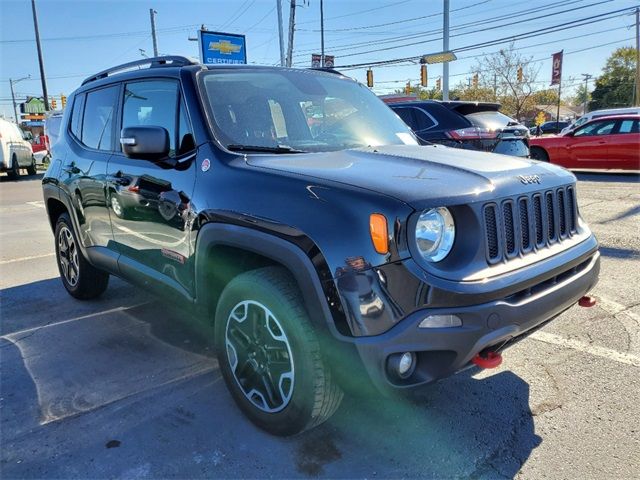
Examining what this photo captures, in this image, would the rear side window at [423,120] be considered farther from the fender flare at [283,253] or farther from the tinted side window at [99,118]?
the fender flare at [283,253]

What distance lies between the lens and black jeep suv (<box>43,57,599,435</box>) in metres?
2.17

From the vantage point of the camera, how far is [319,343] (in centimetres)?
238

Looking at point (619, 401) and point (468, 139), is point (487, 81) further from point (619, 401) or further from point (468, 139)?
point (619, 401)

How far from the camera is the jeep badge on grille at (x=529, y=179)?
2604 mm

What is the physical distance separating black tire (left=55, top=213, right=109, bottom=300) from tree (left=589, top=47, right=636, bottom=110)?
70.3 meters

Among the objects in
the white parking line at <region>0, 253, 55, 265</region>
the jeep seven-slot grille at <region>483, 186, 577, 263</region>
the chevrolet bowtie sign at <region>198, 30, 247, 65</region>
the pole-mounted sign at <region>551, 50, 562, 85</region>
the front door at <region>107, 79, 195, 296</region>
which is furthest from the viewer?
the pole-mounted sign at <region>551, 50, 562, 85</region>

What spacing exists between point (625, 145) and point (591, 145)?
808 mm

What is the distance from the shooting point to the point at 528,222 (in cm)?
259

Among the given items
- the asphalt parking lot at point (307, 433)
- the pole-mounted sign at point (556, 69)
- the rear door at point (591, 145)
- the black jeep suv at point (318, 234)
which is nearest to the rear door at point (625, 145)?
the rear door at point (591, 145)

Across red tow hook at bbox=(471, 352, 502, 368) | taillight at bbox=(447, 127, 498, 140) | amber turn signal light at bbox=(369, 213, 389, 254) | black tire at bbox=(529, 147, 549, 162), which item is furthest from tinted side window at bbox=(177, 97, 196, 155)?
black tire at bbox=(529, 147, 549, 162)

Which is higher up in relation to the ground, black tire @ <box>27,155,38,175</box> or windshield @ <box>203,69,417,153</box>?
windshield @ <box>203,69,417,153</box>

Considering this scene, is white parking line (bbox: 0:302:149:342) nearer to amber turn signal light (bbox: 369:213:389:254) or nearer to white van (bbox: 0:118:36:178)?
amber turn signal light (bbox: 369:213:389:254)

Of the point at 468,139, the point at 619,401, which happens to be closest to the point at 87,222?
the point at 619,401

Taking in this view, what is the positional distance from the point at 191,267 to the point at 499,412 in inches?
75.6
